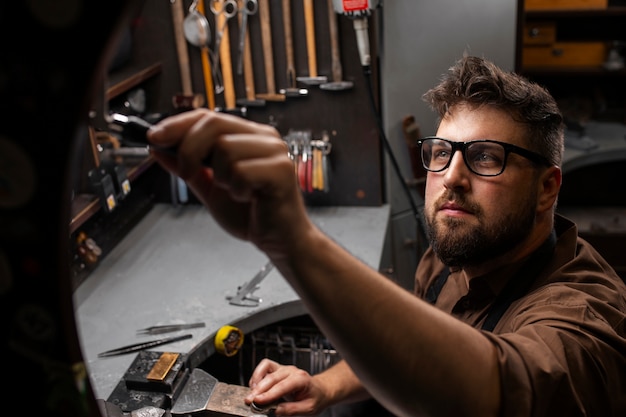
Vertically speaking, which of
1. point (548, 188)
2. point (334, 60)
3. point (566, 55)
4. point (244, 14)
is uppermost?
point (244, 14)

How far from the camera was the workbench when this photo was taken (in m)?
1.92

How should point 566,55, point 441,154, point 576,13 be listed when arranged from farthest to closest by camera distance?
point 566,55 → point 576,13 → point 441,154

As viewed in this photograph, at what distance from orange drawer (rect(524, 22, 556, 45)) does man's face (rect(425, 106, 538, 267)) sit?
7.95 ft

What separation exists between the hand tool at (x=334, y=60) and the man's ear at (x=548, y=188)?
49.9 inches

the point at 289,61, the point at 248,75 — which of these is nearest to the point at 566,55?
the point at 289,61

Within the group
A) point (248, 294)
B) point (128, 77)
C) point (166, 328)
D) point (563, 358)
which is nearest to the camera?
point (563, 358)

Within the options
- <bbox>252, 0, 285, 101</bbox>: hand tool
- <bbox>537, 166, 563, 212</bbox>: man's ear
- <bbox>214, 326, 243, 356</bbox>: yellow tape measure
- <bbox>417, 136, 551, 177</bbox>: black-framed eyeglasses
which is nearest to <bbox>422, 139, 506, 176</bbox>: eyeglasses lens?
<bbox>417, 136, 551, 177</bbox>: black-framed eyeglasses

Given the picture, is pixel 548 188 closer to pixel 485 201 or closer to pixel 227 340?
pixel 485 201

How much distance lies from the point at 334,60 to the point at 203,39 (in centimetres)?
49

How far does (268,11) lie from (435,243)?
56.5 inches

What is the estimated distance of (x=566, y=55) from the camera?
3.56 m

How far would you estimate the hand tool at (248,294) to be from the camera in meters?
2.08

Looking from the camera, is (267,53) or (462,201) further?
(267,53)

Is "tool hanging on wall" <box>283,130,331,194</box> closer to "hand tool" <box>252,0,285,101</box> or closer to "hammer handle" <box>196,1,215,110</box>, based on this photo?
"hand tool" <box>252,0,285,101</box>
